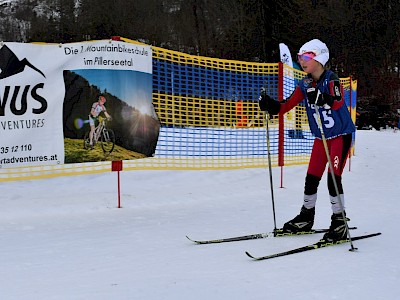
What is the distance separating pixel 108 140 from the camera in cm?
591

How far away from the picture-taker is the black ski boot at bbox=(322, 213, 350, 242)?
4473 millimetres

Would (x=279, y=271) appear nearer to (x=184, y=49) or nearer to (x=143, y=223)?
(x=143, y=223)

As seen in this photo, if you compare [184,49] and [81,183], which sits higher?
[184,49]

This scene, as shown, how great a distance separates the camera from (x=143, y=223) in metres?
5.34

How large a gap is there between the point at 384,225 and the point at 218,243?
1.91 m

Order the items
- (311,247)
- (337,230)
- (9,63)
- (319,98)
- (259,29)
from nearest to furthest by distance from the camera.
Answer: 1. (311,247)
2. (319,98)
3. (337,230)
4. (9,63)
5. (259,29)

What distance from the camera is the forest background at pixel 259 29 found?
3347cm

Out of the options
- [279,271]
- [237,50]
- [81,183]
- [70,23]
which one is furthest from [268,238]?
[70,23]

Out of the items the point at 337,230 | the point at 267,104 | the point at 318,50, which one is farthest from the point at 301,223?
the point at 318,50

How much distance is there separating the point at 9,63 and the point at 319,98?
315 centimetres

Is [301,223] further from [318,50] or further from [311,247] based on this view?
[318,50]

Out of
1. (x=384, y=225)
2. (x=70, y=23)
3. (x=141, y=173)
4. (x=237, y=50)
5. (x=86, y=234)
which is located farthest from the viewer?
(x=70, y=23)

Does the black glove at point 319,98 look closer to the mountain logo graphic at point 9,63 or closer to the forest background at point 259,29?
the mountain logo graphic at point 9,63

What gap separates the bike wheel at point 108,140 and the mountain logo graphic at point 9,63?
45.7 inches
